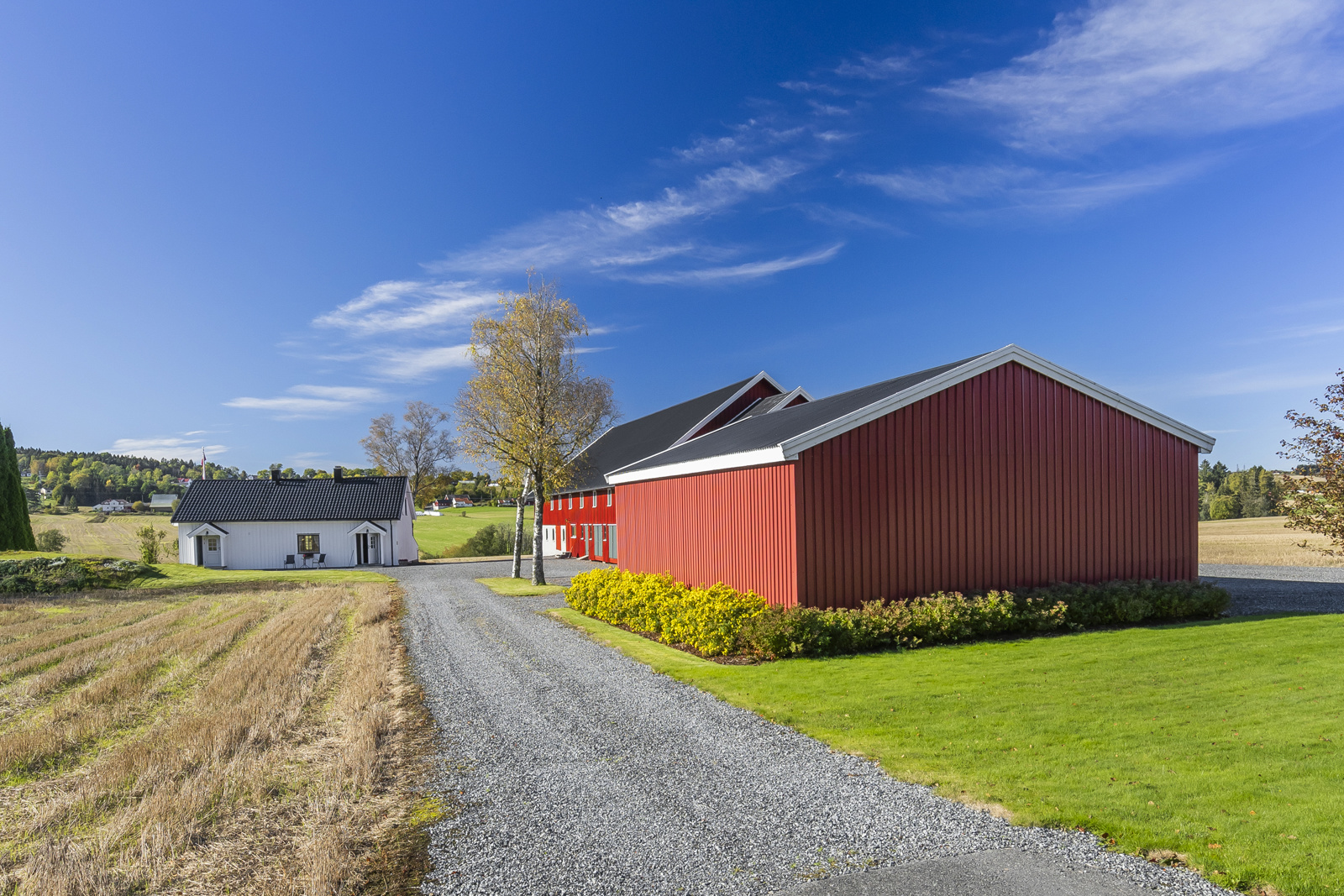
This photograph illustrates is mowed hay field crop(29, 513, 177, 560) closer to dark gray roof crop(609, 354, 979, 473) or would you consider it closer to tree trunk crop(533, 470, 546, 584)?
tree trunk crop(533, 470, 546, 584)

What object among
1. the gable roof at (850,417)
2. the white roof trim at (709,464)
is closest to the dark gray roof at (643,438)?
the white roof trim at (709,464)

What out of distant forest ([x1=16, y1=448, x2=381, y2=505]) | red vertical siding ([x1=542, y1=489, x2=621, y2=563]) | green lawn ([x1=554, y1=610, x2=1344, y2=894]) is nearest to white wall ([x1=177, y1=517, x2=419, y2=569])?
red vertical siding ([x1=542, y1=489, x2=621, y2=563])

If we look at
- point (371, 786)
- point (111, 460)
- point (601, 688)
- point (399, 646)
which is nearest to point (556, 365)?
point (399, 646)

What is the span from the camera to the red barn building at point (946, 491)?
42.5ft

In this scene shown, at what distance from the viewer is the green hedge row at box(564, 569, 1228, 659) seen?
11742mm

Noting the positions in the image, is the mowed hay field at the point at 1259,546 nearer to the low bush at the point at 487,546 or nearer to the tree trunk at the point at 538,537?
the tree trunk at the point at 538,537

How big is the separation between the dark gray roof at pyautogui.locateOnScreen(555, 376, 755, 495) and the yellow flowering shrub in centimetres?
1114

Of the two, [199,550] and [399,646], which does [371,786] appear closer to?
[399,646]

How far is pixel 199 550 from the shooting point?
36.8 m

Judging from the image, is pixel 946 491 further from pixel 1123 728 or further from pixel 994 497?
pixel 1123 728

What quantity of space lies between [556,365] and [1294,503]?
20.6 meters

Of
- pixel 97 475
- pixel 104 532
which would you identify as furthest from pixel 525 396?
pixel 97 475

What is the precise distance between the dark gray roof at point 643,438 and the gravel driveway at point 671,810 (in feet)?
67.5

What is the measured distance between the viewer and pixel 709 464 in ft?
51.8
